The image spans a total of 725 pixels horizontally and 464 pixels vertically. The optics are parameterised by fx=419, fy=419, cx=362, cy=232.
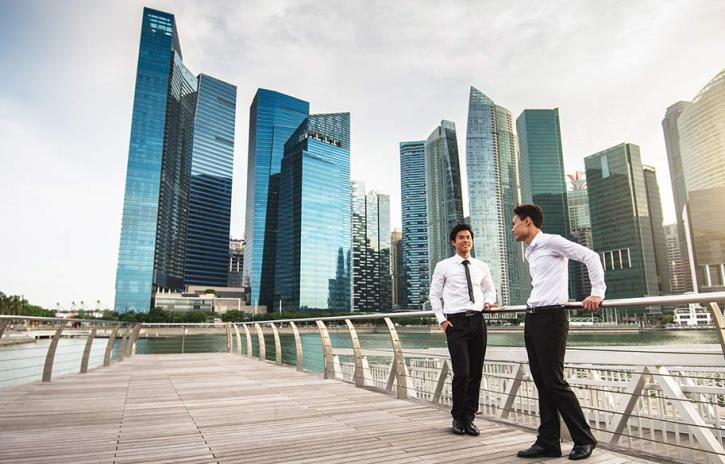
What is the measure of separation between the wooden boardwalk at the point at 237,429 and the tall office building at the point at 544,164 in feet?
427

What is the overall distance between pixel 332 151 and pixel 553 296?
121 m

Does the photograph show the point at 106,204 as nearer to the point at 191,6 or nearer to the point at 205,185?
the point at 205,185

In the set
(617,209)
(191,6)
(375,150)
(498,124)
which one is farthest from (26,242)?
(498,124)

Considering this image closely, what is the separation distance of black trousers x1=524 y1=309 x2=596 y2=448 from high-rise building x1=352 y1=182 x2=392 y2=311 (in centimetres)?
14074

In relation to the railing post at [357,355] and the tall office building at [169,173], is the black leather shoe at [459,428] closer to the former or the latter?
the railing post at [357,355]

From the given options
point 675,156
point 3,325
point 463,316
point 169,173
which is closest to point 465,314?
point 463,316

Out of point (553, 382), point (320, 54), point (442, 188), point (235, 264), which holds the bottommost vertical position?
point (553, 382)

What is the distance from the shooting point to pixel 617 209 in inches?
4400

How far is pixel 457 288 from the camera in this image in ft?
10.6

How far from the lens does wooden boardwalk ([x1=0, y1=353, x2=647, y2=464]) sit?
7.92 ft

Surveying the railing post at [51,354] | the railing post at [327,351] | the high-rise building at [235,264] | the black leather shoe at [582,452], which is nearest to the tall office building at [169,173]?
the high-rise building at [235,264]

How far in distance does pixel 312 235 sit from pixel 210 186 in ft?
143

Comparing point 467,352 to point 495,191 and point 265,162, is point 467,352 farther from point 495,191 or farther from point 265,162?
point 265,162

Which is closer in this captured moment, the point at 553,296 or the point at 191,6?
the point at 553,296
